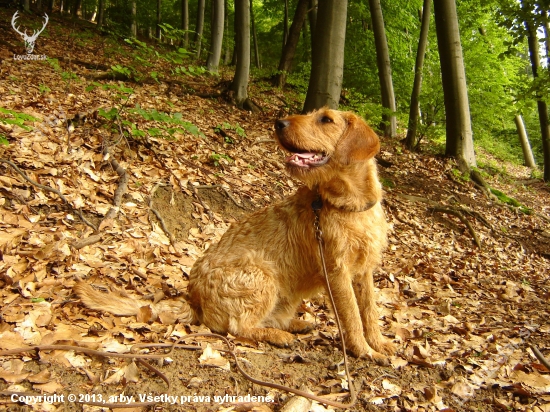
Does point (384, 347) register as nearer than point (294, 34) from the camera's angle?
Yes

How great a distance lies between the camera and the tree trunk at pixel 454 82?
9867mm

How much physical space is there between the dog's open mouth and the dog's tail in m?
1.59

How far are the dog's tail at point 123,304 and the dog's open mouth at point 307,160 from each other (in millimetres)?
1592

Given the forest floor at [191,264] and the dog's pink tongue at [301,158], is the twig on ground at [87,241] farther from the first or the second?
the dog's pink tongue at [301,158]

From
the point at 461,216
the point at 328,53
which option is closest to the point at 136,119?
the point at 328,53

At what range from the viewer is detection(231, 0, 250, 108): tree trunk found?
388 inches

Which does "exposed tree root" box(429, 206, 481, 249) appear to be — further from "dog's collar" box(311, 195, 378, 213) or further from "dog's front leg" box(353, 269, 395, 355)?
"dog's collar" box(311, 195, 378, 213)

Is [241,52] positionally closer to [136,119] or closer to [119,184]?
[136,119]

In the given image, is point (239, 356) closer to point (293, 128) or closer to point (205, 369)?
point (205, 369)

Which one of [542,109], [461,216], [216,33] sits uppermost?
[542,109]

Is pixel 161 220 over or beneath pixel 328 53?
beneath

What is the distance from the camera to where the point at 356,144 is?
3225mm

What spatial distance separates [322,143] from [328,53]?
521cm

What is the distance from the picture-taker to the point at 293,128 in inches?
122
